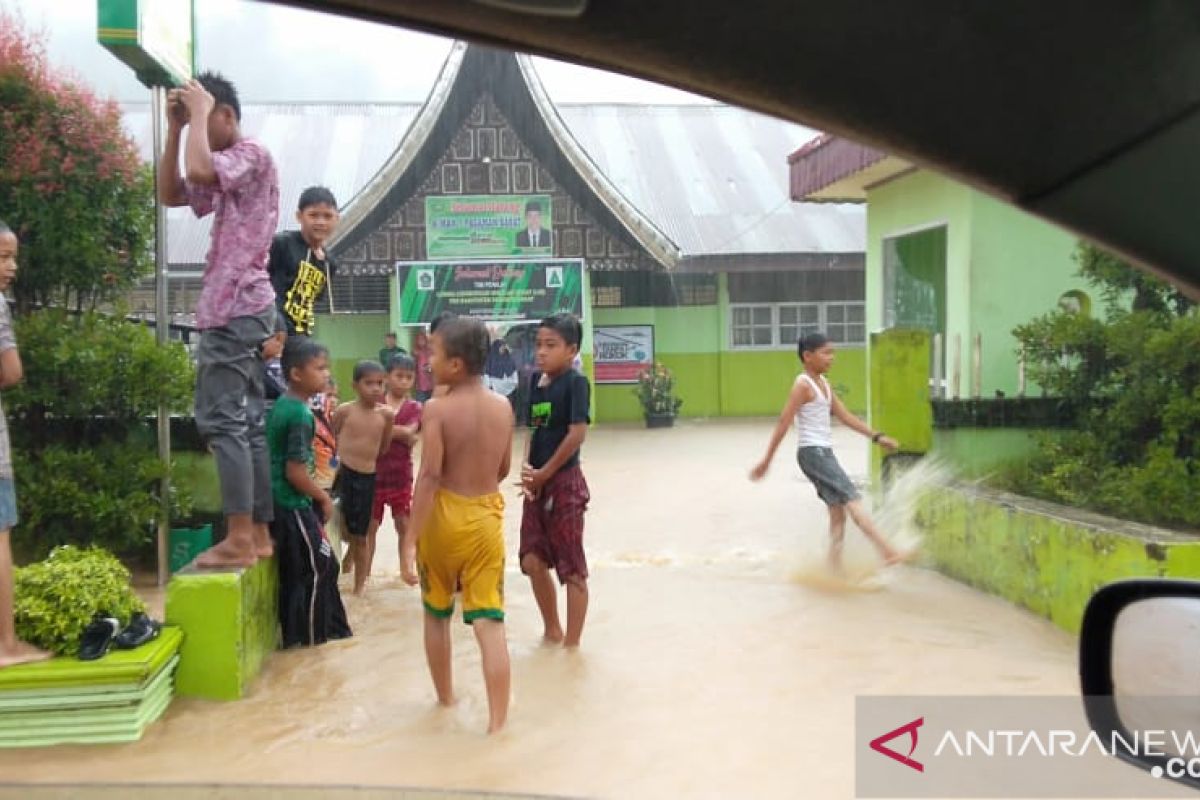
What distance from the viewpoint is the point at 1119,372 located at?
6617 millimetres

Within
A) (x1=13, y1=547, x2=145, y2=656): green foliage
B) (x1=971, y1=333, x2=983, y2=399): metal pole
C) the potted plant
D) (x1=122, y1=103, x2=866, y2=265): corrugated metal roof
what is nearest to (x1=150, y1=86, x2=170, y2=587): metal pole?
(x1=13, y1=547, x2=145, y2=656): green foliage

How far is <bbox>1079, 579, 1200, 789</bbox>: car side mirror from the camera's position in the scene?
1.48 metres

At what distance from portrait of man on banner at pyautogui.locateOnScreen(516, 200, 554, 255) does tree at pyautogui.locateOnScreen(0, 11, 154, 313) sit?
40.2 ft

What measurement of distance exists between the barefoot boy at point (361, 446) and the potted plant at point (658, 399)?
42.9 feet

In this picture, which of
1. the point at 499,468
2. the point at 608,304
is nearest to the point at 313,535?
the point at 499,468

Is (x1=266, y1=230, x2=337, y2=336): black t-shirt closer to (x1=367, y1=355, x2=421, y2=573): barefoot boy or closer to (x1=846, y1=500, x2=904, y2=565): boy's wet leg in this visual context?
(x1=367, y1=355, x2=421, y2=573): barefoot boy

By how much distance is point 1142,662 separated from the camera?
1.54 meters

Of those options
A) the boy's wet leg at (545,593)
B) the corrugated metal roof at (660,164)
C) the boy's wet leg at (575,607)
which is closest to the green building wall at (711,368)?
the corrugated metal roof at (660,164)

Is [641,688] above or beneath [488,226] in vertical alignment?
beneath

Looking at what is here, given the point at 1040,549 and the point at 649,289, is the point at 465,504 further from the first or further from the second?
the point at 649,289

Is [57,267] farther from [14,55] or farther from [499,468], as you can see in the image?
[499,468]

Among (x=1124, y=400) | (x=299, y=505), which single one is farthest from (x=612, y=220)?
(x=299, y=505)

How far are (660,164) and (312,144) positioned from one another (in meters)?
6.98

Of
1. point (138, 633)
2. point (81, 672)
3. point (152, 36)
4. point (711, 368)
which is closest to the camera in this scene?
point (81, 672)
